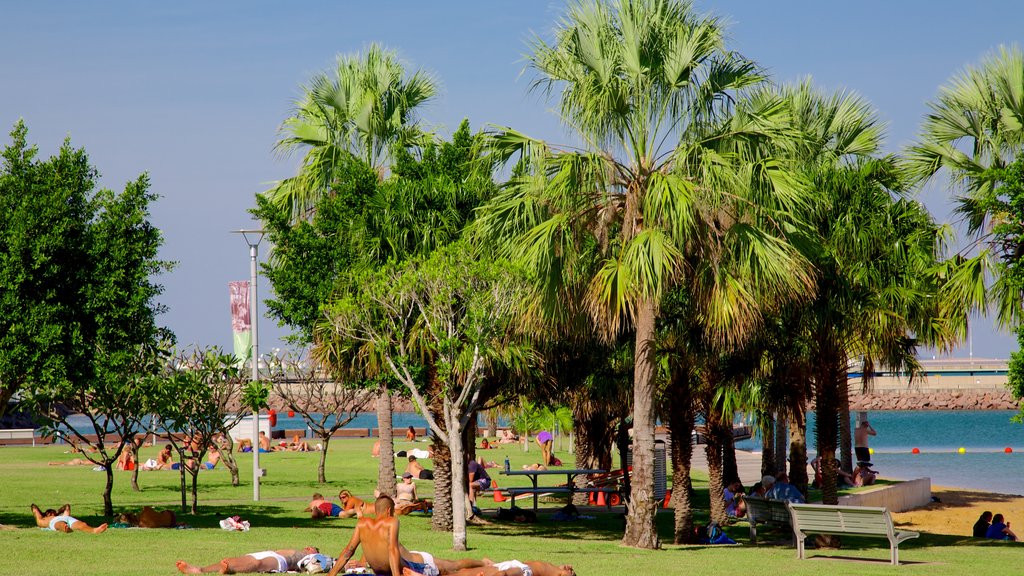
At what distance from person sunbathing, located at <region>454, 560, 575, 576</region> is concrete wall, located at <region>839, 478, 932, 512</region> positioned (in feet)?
43.0

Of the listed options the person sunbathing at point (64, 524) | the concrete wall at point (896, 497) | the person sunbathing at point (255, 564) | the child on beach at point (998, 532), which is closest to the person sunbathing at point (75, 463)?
the person sunbathing at point (64, 524)

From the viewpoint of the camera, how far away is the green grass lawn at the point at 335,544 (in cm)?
1337

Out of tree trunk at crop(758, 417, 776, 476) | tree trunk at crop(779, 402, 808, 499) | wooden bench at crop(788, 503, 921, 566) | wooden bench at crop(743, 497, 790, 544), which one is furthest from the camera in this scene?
tree trunk at crop(758, 417, 776, 476)

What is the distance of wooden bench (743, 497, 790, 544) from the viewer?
61.2 ft

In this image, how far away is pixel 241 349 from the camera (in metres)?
27.3

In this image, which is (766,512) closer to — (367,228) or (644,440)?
(644,440)

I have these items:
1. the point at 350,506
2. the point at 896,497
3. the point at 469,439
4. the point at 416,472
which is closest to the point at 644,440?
the point at 350,506

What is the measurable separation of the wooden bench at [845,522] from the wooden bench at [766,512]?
2.36m

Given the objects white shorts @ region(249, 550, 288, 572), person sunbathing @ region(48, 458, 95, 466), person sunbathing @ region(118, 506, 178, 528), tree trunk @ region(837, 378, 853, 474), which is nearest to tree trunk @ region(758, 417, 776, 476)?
tree trunk @ region(837, 378, 853, 474)

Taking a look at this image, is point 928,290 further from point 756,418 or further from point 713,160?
point 756,418

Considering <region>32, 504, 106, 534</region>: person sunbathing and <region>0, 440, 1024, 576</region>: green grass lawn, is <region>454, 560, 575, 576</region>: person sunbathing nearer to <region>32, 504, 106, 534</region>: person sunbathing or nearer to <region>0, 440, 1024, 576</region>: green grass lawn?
<region>0, 440, 1024, 576</region>: green grass lawn

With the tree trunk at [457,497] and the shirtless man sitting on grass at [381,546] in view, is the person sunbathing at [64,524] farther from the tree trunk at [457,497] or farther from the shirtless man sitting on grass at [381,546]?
the shirtless man sitting on grass at [381,546]

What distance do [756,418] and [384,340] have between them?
37.7 feet

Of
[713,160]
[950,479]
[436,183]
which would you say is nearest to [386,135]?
[436,183]
